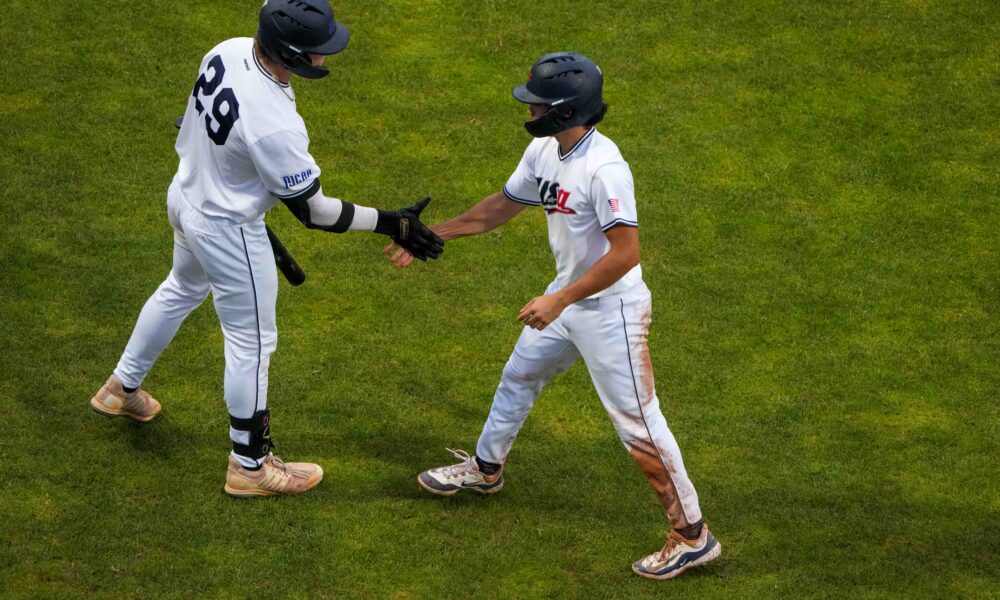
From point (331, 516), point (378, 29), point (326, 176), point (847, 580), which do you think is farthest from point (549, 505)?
point (378, 29)

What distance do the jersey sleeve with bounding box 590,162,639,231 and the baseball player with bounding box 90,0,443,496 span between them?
3.25ft

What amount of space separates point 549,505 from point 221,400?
1.96 meters

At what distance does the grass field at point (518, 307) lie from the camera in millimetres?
5746

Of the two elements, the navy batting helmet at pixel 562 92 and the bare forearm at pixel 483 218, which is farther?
the bare forearm at pixel 483 218

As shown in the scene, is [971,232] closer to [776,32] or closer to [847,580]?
[776,32]

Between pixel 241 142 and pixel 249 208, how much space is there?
1.17 ft

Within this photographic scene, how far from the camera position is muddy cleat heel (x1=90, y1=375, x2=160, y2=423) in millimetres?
6332

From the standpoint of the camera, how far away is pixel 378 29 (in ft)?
33.4

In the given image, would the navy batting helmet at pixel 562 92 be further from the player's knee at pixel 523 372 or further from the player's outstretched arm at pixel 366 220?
the player's knee at pixel 523 372

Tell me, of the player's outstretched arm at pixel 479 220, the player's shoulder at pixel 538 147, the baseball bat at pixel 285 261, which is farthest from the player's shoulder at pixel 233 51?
the player's shoulder at pixel 538 147

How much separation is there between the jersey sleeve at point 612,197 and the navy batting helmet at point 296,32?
1.31 m

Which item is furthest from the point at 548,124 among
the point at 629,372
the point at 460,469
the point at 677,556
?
the point at 677,556

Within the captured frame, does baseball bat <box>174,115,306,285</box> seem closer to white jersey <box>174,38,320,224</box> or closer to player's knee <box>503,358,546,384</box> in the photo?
white jersey <box>174,38,320,224</box>

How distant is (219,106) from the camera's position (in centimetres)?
538
